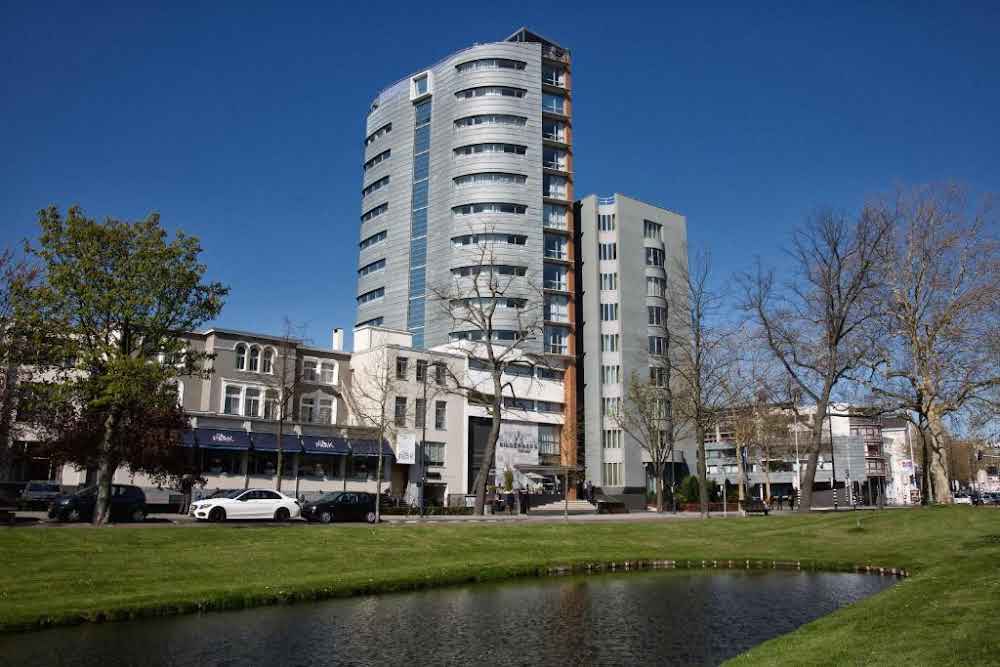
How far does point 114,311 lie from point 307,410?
37860 mm

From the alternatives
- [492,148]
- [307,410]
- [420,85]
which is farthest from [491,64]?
[307,410]

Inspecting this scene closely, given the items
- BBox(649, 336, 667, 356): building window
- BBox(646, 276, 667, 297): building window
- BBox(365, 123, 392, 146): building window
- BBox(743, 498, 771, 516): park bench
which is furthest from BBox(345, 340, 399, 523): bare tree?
BBox(365, 123, 392, 146): building window

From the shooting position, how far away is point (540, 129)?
3644 inches

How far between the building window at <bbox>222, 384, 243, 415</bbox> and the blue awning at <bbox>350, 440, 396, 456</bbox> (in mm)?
9098

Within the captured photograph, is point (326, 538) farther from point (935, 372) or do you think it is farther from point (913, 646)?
point (935, 372)

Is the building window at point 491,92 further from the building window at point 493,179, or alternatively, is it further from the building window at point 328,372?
the building window at point 328,372

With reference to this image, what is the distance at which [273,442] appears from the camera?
190 feet

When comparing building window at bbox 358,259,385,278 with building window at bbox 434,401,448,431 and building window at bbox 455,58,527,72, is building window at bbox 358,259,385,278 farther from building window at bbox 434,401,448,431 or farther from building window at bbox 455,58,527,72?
building window at bbox 434,401,448,431

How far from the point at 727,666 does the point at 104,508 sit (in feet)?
85.5

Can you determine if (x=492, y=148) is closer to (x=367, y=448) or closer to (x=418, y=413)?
(x=418, y=413)

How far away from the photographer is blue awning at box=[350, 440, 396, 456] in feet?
206

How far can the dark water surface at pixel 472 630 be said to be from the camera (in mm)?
13656

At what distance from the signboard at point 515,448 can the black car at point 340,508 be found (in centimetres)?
3395

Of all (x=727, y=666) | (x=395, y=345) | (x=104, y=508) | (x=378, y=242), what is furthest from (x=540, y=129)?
(x=727, y=666)
